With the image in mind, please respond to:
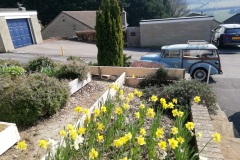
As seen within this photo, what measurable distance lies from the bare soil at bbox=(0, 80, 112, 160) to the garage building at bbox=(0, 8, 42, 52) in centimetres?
1168

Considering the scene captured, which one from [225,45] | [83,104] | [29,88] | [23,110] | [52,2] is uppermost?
[52,2]

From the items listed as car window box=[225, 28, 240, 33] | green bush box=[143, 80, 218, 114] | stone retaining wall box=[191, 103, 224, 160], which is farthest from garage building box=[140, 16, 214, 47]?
Answer: stone retaining wall box=[191, 103, 224, 160]

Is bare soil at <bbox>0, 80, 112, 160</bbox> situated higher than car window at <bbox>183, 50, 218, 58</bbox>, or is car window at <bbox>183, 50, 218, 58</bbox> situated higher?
car window at <bbox>183, 50, 218, 58</bbox>

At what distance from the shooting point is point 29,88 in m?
3.86

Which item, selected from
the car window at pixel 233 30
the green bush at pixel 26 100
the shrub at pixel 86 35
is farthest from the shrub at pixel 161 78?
the shrub at pixel 86 35

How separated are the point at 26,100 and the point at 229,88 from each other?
7487 mm

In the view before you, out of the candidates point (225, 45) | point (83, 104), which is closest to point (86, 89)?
point (83, 104)

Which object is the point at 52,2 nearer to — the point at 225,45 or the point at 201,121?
the point at 225,45

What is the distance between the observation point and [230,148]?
3.35m

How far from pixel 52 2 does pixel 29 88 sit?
34.7 meters

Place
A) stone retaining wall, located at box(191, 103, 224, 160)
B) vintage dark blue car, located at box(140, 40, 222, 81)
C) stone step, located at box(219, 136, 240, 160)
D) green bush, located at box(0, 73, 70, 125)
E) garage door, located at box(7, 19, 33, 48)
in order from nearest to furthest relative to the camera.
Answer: stone retaining wall, located at box(191, 103, 224, 160)
stone step, located at box(219, 136, 240, 160)
green bush, located at box(0, 73, 70, 125)
vintage dark blue car, located at box(140, 40, 222, 81)
garage door, located at box(7, 19, 33, 48)

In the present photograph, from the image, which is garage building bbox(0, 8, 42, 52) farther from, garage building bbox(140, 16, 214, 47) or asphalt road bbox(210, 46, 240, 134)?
asphalt road bbox(210, 46, 240, 134)

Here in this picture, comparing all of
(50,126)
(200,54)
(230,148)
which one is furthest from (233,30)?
(50,126)

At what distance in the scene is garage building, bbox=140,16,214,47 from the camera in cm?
1670
